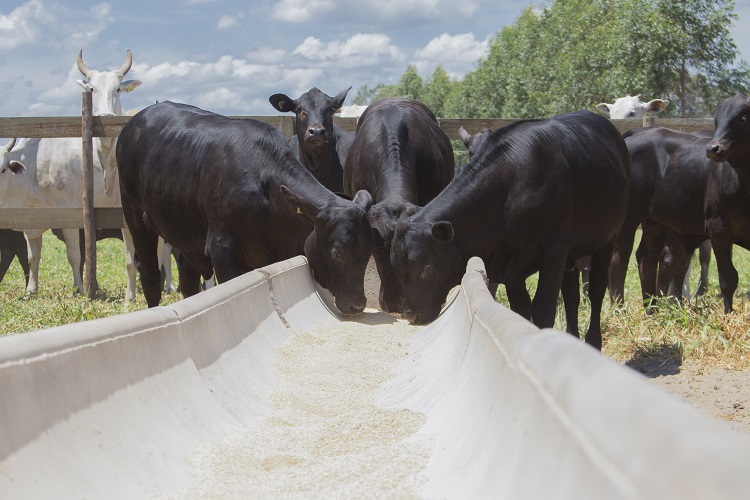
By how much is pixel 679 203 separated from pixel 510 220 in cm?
536

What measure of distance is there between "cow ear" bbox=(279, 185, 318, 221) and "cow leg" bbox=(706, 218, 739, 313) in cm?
500

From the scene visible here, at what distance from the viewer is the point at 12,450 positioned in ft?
8.40

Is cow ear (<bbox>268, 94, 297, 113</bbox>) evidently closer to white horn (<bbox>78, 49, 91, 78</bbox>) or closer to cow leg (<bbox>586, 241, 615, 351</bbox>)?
cow leg (<bbox>586, 241, 615, 351</bbox>)

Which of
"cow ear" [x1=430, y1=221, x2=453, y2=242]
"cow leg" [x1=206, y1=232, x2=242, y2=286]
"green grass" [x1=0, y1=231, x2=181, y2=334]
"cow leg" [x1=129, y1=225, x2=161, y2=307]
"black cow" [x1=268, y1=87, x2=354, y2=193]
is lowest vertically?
"green grass" [x1=0, y1=231, x2=181, y2=334]

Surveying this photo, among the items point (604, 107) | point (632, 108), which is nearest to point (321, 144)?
point (632, 108)

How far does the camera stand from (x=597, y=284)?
8.47m

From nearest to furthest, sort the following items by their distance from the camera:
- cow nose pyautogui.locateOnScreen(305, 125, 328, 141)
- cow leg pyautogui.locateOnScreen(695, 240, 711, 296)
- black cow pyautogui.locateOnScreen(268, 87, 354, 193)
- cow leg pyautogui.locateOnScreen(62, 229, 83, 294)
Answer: cow nose pyautogui.locateOnScreen(305, 125, 328, 141) < black cow pyautogui.locateOnScreen(268, 87, 354, 193) < cow leg pyautogui.locateOnScreen(62, 229, 83, 294) < cow leg pyautogui.locateOnScreen(695, 240, 711, 296)

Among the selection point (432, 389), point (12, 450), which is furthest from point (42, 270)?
point (12, 450)

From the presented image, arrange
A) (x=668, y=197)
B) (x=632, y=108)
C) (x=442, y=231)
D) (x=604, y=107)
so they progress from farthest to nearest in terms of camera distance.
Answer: (x=604, y=107), (x=632, y=108), (x=668, y=197), (x=442, y=231)

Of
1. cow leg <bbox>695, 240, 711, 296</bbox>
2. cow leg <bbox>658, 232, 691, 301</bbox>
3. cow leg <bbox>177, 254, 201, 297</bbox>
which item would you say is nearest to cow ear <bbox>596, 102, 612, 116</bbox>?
cow leg <bbox>695, 240, 711, 296</bbox>

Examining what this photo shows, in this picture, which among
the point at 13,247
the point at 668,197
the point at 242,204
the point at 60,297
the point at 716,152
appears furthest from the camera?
the point at 13,247

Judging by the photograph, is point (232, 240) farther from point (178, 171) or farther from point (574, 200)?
point (574, 200)

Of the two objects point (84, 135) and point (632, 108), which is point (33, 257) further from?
point (632, 108)

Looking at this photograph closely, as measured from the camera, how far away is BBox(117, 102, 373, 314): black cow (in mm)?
7746
